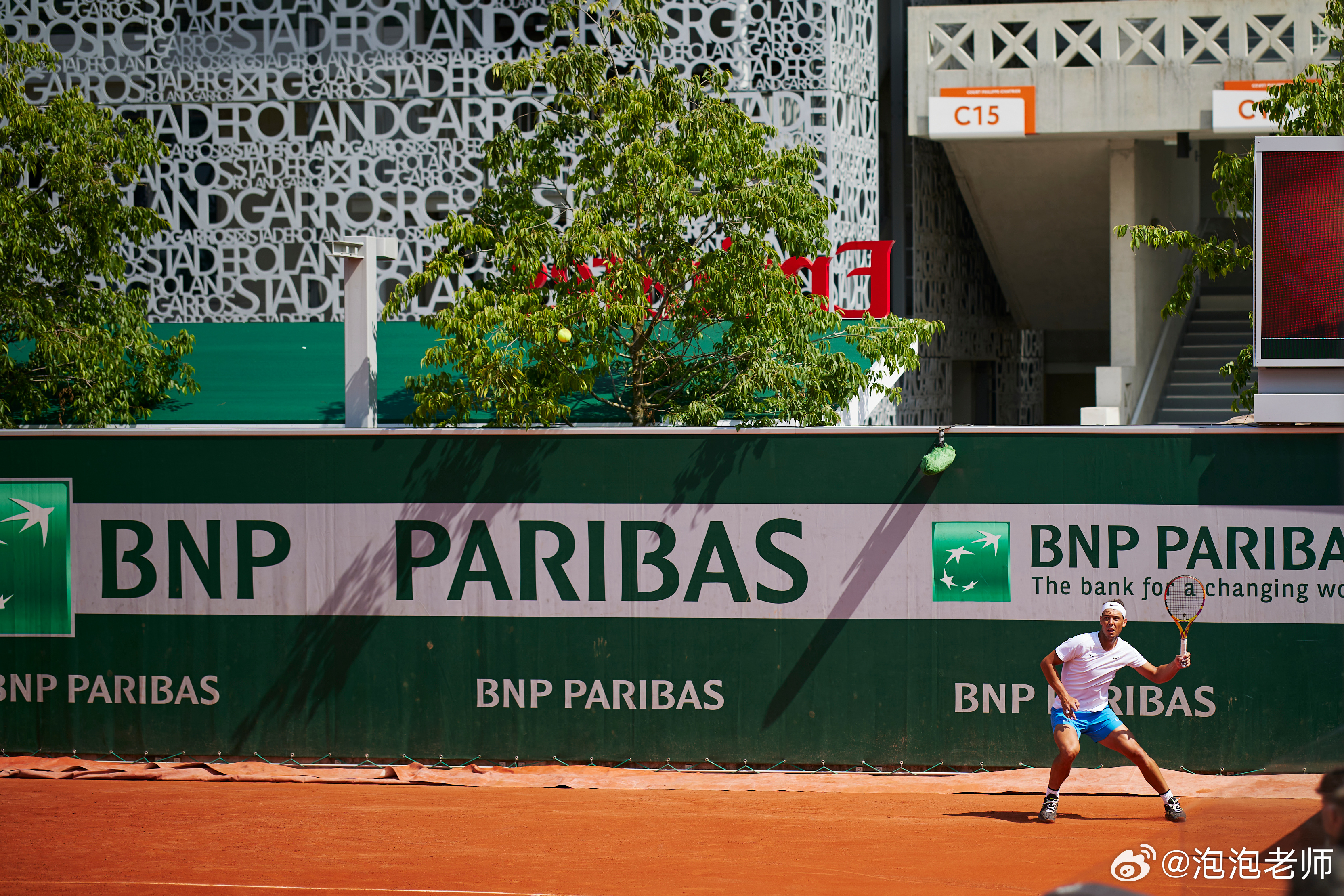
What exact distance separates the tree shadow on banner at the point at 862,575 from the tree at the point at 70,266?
8.83m

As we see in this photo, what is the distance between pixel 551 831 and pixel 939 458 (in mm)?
4177

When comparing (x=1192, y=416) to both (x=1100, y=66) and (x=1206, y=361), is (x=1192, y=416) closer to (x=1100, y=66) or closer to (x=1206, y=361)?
(x=1206, y=361)

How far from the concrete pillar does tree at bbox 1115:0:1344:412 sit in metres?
6.45

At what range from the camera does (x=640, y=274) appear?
11789 millimetres

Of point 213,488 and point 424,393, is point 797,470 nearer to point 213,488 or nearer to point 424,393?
point 424,393

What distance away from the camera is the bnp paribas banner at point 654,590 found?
391 inches

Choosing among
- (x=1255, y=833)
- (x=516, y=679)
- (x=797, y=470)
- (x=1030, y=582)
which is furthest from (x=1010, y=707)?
(x=1255, y=833)

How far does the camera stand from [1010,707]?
33.2ft

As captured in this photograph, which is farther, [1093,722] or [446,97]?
[446,97]

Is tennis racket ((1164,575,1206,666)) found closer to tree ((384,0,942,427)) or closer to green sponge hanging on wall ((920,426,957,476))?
green sponge hanging on wall ((920,426,957,476))

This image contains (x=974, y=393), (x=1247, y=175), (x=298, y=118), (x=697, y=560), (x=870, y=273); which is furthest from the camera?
(x=974, y=393)

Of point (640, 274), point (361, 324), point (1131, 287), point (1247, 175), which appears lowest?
point (361, 324)

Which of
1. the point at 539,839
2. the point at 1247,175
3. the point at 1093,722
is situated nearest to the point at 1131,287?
the point at 1247,175

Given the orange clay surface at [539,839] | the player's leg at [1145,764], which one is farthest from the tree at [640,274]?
the player's leg at [1145,764]
